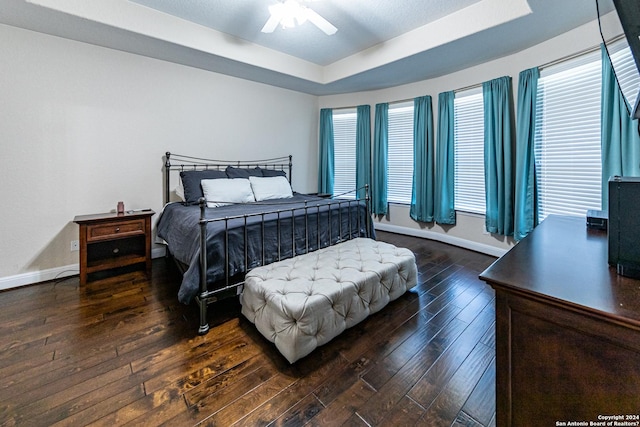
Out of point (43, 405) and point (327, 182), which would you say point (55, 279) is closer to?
point (43, 405)

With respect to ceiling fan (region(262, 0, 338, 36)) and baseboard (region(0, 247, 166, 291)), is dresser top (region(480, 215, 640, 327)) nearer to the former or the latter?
ceiling fan (region(262, 0, 338, 36))


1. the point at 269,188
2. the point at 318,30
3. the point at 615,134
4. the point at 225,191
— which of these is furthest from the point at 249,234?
the point at 615,134

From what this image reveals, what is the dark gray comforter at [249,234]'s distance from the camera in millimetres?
2018

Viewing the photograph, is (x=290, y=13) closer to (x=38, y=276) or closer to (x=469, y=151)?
(x=469, y=151)

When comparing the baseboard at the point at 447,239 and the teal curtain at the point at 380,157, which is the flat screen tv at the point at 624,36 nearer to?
the baseboard at the point at 447,239

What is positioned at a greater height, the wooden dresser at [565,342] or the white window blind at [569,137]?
the white window blind at [569,137]

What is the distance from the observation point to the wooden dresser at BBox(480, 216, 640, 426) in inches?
25.2

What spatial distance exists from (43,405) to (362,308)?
1.77 m

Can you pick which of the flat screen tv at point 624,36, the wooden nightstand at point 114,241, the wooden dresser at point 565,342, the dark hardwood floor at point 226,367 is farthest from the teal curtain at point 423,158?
the wooden nightstand at point 114,241

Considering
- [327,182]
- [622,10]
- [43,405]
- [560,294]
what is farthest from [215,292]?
[327,182]

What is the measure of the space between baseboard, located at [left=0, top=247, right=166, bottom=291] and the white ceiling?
2.33 meters

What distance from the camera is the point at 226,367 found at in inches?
62.4

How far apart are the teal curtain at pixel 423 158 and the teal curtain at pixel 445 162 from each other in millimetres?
111

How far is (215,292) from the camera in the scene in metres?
2.00
